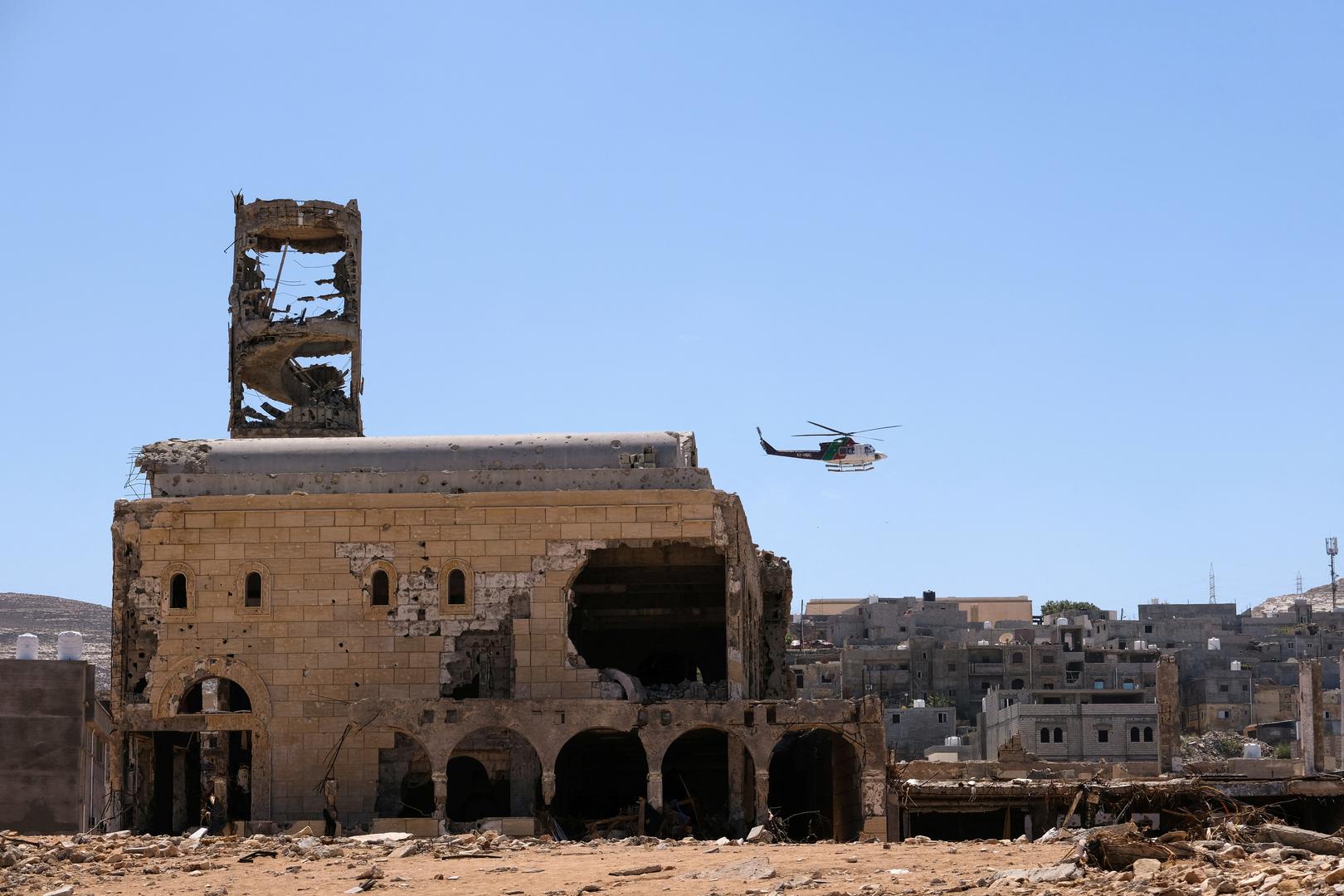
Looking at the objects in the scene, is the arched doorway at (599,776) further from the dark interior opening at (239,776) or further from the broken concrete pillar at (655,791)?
the dark interior opening at (239,776)

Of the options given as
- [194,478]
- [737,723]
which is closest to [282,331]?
[194,478]

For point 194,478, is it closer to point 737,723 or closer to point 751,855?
point 737,723

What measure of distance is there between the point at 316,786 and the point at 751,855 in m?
11.9

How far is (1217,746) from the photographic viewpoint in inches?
3708

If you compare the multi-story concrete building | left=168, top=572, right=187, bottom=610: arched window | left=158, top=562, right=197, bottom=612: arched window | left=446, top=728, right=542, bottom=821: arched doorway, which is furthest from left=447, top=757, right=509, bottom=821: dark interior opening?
the multi-story concrete building

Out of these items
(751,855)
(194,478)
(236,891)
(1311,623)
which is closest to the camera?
(236,891)

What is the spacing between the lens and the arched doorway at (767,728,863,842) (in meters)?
38.8

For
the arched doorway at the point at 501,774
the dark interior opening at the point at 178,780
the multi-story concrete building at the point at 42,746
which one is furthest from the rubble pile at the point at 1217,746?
the multi-story concrete building at the point at 42,746

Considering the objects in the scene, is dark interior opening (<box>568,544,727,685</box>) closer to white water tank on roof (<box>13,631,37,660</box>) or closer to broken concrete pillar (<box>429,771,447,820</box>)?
broken concrete pillar (<box>429,771,447,820</box>)

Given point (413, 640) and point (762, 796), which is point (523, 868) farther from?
point (413, 640)

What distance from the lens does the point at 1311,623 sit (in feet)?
435

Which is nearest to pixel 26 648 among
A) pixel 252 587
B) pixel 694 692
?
pixel 252 587

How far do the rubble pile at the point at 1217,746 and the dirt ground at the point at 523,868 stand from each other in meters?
58.0

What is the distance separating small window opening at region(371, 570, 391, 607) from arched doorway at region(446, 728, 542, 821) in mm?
3140
